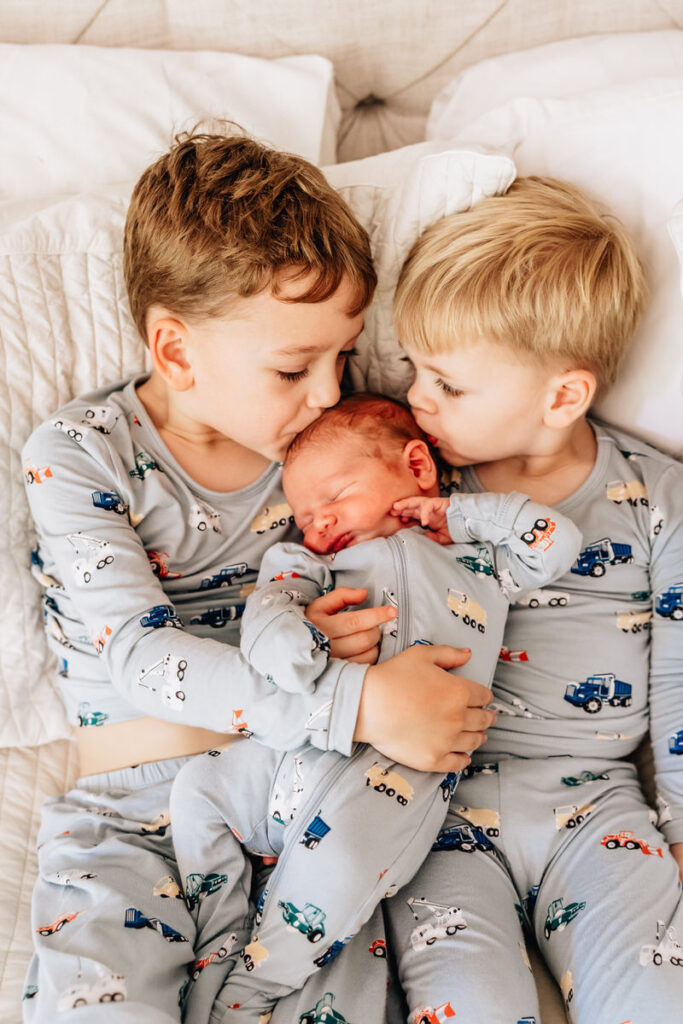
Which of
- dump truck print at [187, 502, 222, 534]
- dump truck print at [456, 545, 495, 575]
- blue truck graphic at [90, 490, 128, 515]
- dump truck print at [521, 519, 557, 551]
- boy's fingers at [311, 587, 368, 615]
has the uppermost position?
dump truck print at [521, 519, 557, 551]

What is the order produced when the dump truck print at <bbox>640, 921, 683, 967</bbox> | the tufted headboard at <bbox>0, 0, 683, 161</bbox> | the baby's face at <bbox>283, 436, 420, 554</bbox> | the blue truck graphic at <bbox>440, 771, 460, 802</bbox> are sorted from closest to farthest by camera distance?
the dump truck print at <bbox>640, 921, 683, 967</bbox>, the blue truck graphic at <bbox>440, 771, 460, 802</bbox>, the baby's face at <bbox>283, 436, 420, 554</bbox>, the tufted headboard at <bbox>0, 0, 683, 161</bbox>

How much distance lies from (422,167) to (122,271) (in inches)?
19.0

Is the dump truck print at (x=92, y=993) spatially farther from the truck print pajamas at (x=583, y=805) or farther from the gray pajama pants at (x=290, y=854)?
the truck print pajamas at (x=583, y=805)

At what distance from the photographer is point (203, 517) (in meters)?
1.28

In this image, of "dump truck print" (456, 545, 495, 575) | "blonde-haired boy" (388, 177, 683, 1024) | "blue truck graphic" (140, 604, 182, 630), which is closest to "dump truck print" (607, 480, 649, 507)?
"blonde-haired boy" (388, 177, 683, 1024)

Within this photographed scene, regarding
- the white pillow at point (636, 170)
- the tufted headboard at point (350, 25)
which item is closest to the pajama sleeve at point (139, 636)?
the white pillow at point (636, 170)

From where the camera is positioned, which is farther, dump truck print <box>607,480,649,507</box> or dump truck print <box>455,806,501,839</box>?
dump truck print <box>607,480,649,507</box>

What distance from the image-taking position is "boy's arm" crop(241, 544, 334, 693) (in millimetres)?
1015

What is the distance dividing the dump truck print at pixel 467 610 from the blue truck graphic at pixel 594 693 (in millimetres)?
186

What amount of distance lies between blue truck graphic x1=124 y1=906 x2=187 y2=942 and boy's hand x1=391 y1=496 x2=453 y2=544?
59cm

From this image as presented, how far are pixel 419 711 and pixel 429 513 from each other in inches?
11.3

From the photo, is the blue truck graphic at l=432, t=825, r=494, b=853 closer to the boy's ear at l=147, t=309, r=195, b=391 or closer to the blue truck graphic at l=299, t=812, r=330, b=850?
the blue truck graphic at l=299, t=812, r=330, b=850

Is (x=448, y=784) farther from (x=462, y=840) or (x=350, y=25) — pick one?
(x=350, y=25)

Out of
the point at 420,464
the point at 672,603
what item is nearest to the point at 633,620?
the point at 672,603
